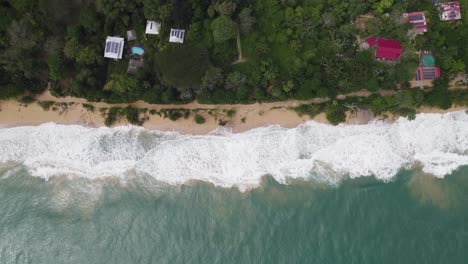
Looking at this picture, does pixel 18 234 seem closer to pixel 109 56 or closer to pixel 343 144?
pixel 109 56

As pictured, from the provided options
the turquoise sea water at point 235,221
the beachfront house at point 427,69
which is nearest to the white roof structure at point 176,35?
the turquoise sea water at point 235,221

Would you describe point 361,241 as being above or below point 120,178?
below

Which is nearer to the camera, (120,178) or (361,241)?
(361,241)

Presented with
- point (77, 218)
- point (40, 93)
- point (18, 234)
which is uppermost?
point (40, 93)

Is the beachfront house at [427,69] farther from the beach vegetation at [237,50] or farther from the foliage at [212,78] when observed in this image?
the foliage at [212,78]

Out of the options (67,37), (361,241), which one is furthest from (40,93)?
(361,241)
